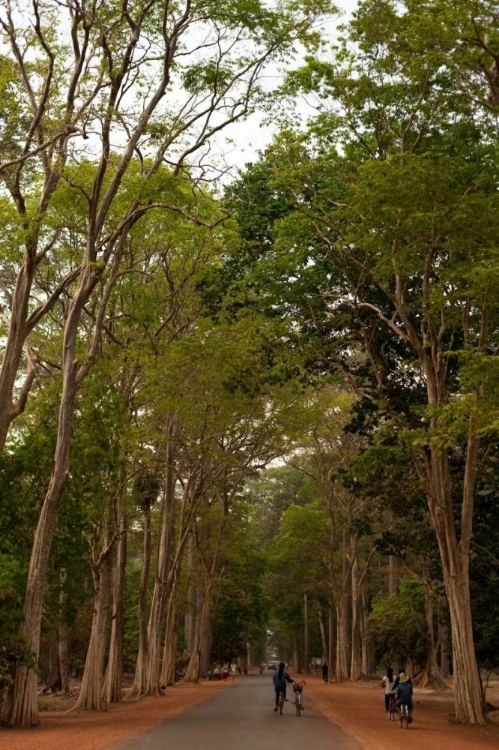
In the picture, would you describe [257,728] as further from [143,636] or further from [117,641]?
[143,636]

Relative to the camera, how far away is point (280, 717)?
1970 cm

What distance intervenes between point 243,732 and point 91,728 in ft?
11.3

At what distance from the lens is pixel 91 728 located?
1697cm

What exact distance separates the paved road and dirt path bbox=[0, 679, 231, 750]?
50cm

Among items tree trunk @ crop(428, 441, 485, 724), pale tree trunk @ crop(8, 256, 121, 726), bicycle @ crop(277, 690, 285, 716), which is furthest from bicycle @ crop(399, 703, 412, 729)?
pale tree trunk @ crop(8, 256, 121, 726)

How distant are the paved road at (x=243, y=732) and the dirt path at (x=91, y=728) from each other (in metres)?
0.50

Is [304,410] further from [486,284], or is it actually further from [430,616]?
[486,284]

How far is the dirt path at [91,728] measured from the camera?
13523 millimetres

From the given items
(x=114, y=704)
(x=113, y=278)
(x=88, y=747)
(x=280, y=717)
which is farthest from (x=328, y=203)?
(x=114, y=704)

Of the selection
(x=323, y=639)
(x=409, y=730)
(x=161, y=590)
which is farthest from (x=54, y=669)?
(x=323, y=639)

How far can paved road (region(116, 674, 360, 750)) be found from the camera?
13156 mm

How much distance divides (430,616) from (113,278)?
23.9 meters

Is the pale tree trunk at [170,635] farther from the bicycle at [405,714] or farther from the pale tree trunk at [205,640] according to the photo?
the bicycle at [405,714]

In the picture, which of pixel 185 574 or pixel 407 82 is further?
pixel 185 574
